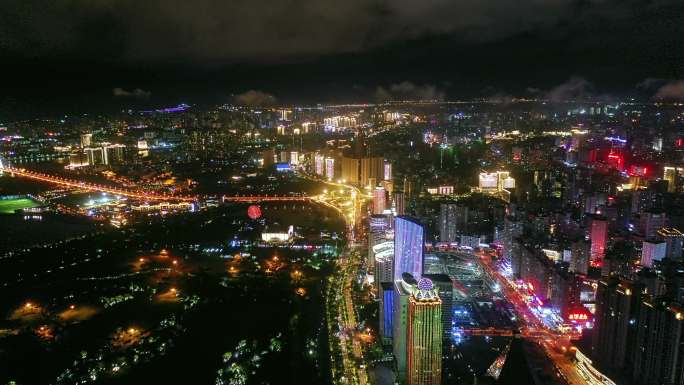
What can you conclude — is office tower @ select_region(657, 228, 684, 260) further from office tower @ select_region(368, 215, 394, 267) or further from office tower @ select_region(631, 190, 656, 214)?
office tower @ select_region(368, 215, 394, 267)

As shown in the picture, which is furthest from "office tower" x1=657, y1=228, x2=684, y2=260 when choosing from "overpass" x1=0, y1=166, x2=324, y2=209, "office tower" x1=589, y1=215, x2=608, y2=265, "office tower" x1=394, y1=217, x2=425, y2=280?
"overpass" x1=0, y1=166, x2=324, y2=209

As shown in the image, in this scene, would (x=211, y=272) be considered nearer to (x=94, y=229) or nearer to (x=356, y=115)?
(x=94, y=229)

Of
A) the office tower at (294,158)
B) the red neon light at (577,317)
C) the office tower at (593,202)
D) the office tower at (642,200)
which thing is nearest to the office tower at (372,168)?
the office tower at (294,158)

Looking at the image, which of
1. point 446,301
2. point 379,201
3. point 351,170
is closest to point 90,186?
point 351,170

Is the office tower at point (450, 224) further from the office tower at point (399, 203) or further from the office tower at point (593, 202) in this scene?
the office tower at point (593, 202)

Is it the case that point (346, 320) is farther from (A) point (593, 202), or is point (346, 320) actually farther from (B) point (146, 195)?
(B) point (146, 195)

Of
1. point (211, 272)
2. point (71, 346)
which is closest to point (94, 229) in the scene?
point (211, 272)
